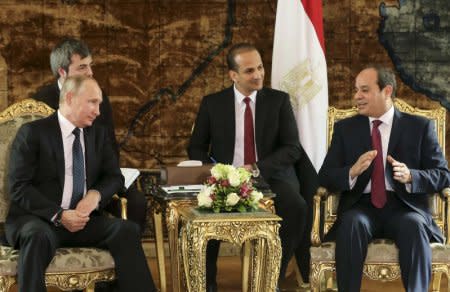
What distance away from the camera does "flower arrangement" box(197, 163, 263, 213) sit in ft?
16.4

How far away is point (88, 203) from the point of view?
5.02 m

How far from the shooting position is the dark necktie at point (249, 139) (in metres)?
6.09

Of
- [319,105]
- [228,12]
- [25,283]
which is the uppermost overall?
[228,12]

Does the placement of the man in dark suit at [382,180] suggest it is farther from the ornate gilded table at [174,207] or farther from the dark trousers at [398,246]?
the ornate gilded table at [174,207]

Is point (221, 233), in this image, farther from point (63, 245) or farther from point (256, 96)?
point (256, 96)

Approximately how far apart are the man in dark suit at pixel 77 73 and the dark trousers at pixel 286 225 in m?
0.51

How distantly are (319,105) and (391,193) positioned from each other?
1.35 m

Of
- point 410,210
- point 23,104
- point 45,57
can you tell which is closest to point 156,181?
point 45,57

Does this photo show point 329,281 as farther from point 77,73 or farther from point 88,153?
point 77,73

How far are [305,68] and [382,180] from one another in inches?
59.3

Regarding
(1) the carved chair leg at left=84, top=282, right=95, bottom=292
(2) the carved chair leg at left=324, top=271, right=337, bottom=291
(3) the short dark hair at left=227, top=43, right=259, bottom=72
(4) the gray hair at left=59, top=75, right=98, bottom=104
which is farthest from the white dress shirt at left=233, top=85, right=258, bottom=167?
(1) the carved chair leg at left=84, top=282, right=95, bottom=292

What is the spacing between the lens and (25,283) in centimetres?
472

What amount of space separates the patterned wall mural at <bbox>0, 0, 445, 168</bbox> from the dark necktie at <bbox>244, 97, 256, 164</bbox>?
3.77ft

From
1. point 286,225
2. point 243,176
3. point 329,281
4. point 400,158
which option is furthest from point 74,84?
point 329,281
